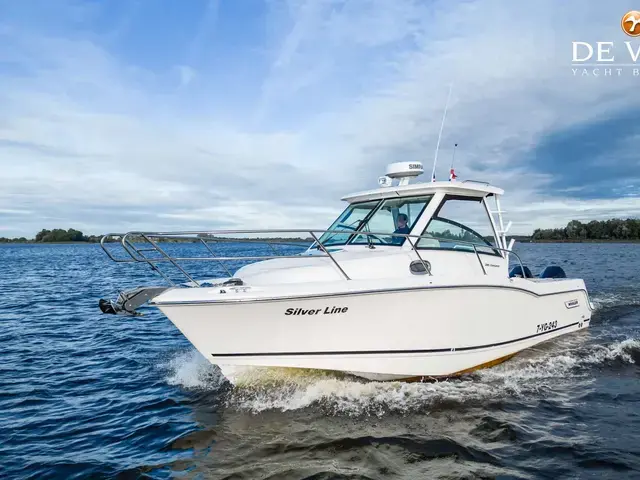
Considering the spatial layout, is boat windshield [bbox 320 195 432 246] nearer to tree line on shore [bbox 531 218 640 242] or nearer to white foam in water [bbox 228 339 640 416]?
white foam in water [bbox 228 339 640 416]

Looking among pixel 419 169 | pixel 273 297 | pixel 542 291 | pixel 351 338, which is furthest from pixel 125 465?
pixel 542 291

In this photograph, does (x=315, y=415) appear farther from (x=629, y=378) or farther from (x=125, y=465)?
(x=629, y=378)

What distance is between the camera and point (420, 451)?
15.3 feet

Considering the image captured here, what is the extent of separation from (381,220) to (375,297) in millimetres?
2043

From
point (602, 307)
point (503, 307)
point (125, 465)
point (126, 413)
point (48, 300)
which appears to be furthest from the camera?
point (48, 300)

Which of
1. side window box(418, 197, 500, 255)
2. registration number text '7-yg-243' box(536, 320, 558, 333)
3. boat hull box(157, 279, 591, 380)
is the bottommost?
registration number text '7-yg-243' box(536, 320, 558, 333)

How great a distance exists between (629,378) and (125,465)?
23.1 feet

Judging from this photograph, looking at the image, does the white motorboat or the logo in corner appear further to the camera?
the logo in corner

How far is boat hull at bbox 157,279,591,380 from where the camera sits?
5414 mm

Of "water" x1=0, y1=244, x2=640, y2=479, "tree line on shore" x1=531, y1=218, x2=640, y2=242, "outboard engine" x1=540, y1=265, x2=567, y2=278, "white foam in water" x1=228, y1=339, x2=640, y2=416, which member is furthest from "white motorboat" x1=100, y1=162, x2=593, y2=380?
"tree line on shore" x1=531, y1=218, x2=640, y2=242

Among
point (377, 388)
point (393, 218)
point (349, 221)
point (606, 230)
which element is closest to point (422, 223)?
point (393, 218)

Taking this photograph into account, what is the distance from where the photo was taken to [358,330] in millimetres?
5707

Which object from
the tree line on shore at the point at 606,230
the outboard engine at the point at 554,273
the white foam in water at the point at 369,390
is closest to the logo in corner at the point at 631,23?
the outboard engine at the point at 554,273

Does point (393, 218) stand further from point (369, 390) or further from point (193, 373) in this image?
point (193, 373)
